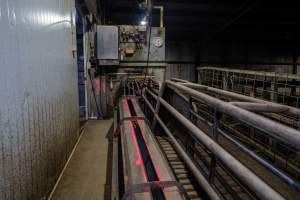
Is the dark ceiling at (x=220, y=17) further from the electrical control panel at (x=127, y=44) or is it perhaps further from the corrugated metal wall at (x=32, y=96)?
the corrugated metal wall at (x=32, y=96)

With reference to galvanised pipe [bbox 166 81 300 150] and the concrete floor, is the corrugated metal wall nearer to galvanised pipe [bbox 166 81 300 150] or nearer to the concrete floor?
the concrete floor

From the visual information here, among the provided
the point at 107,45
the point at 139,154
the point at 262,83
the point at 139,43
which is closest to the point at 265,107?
the point at 139,154

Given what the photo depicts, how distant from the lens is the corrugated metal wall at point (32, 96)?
128 cm

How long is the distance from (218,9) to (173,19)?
147cm

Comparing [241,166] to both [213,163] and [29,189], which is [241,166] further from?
[29,189]

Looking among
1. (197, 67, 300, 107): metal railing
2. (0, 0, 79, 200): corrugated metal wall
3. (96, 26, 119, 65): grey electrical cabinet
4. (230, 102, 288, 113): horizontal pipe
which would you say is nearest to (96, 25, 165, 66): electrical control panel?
(96, 26, 119, 65): grey electrical cabinet

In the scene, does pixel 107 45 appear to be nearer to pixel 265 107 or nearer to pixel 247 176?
pixel 265 107

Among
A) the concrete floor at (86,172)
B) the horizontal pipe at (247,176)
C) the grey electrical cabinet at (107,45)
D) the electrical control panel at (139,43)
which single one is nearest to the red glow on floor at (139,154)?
the horizontal pipe at (247,176)

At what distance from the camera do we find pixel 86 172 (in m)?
2.45

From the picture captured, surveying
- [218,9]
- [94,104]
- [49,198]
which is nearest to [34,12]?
[49,198]

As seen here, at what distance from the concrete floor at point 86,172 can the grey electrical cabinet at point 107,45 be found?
68.8 inches

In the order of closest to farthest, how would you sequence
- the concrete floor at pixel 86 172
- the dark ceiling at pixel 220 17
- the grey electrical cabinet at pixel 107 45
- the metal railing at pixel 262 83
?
the concrete floor at pixel 86 172 < the metal railing at pixel 262 83 < the grey electrical cabinet at pixel 107 45 < the dark ceiling at pixel 220 17

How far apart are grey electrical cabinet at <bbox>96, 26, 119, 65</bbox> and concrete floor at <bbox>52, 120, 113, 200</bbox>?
175cm

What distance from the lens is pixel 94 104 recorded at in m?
4.79
